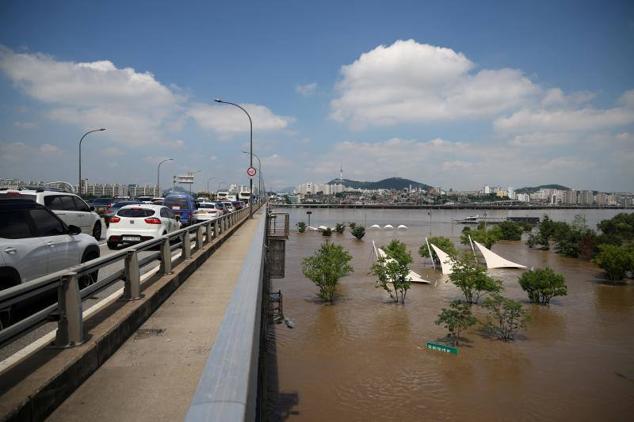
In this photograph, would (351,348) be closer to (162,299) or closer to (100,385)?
(162,299)

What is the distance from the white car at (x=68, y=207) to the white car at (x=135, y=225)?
86cm

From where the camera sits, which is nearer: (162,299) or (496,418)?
(162,299)

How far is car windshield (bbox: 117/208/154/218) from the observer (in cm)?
1681

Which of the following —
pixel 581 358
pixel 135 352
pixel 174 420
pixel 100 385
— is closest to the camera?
pixel 174 420

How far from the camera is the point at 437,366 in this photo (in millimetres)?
18281

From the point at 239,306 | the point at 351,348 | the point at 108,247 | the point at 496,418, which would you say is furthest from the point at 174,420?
the point at 351,348

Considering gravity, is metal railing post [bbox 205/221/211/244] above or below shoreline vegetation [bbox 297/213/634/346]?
above

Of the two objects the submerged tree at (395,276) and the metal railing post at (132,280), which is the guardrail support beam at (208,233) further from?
the submerged tree at (395,276)

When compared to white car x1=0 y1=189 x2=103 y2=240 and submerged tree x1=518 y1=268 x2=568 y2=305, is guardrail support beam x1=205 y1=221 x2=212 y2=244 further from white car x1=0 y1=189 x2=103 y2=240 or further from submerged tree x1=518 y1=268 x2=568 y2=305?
submerged tree x1=518 y1=268 x2=568 y2=305

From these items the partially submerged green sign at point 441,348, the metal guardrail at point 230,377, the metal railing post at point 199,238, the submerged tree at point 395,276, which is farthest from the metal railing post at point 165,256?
the submerged tree at point 395,276

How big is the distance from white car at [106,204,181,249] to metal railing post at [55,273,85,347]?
11668 mm

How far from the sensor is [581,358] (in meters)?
19.8

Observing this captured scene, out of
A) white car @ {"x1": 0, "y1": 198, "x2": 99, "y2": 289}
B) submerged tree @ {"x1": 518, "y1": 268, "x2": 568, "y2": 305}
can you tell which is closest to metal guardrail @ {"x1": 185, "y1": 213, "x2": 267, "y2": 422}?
white car @ {"x1": 0, "y1": 198, "x2": 99, "y2": 289}

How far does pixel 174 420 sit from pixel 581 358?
2058 cm
